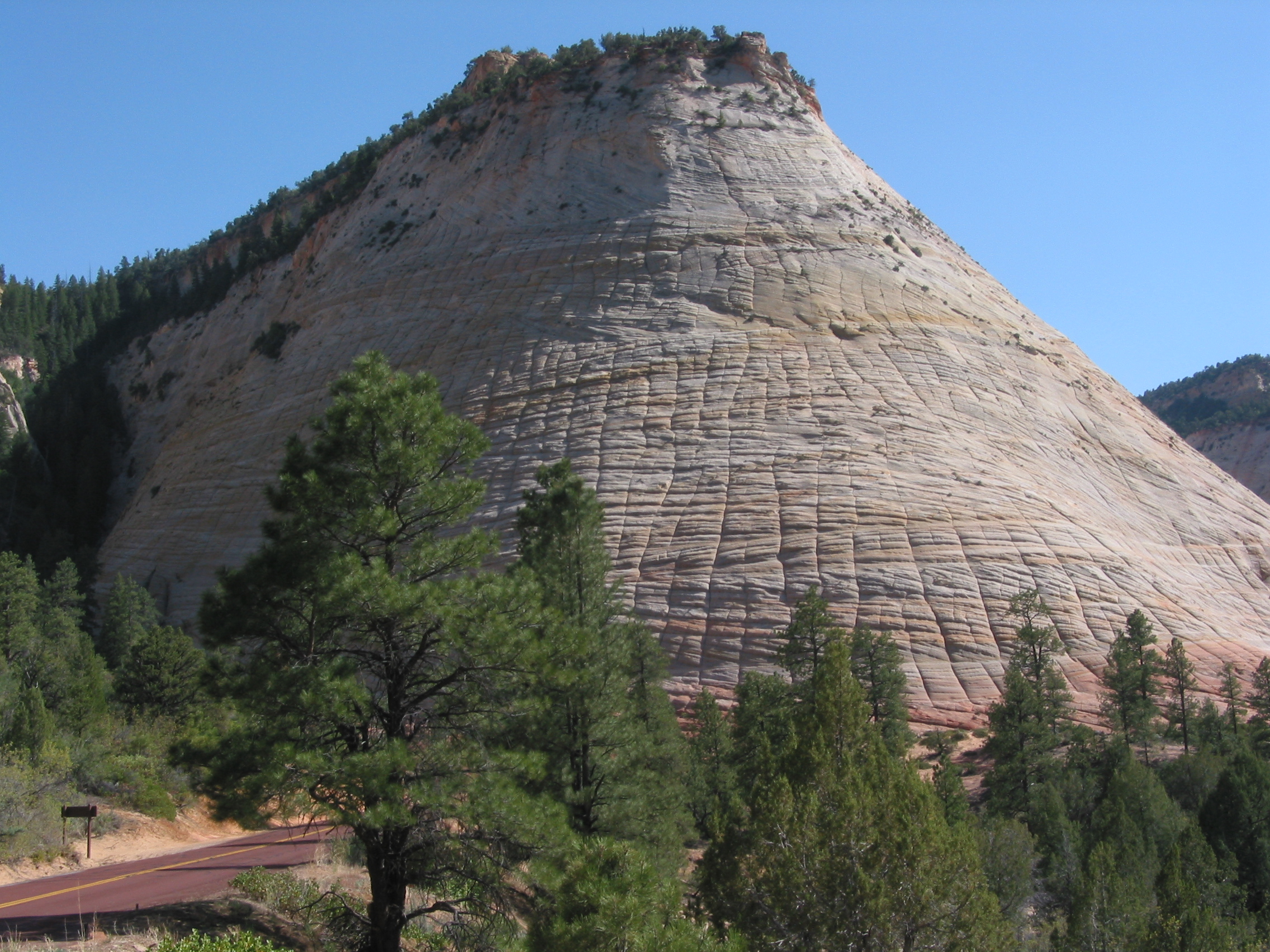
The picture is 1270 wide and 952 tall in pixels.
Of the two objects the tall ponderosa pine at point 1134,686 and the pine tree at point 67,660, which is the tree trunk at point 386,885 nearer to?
the tall ponderosa pine at point 1134,686

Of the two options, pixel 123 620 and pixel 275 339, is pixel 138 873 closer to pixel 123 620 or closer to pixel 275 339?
pixel 123 620

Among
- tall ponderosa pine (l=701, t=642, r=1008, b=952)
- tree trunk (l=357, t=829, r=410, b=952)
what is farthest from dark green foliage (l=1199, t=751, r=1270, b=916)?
tree trunk (l=357, t=829, r=410, b=952)

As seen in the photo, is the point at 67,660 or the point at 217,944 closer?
the point at 217,944

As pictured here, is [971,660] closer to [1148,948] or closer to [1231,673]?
[1231,673]

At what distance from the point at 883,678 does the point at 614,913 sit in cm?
1589

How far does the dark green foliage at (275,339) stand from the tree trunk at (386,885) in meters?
42.2

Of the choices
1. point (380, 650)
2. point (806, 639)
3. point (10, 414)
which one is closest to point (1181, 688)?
point (806, 639)

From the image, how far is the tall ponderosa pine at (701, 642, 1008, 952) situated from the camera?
10.4 meters

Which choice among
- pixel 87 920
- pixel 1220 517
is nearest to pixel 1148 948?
pixel 87 920

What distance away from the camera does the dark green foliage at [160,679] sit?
29.4 meters

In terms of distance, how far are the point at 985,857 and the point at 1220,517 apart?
1001 inches

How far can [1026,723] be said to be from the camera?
72.4 feet

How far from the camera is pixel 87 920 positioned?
36.1 feet

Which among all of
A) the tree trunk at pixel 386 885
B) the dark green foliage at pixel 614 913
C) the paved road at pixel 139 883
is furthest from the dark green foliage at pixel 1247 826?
the paved road at pixel 139 883
